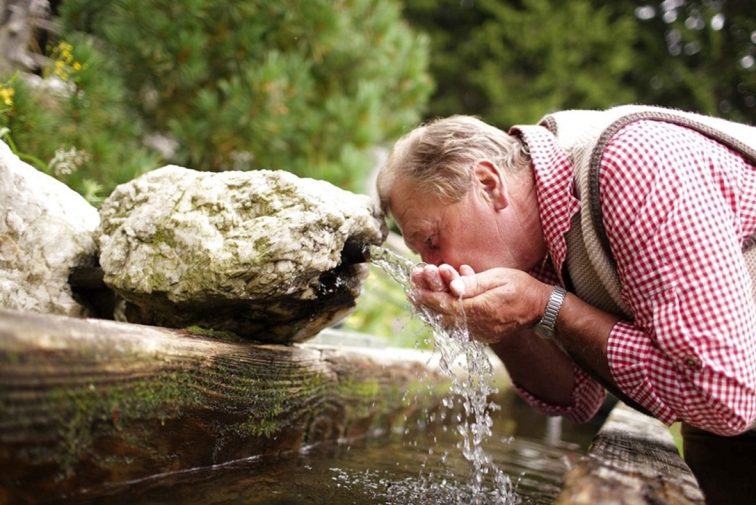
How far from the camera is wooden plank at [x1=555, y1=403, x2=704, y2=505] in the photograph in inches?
46.7

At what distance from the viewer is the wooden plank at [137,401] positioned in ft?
3.46

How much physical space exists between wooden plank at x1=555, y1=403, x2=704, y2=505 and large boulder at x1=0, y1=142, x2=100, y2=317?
151 centimetres

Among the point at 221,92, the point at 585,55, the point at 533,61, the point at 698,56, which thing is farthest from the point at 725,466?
the point at 698,56

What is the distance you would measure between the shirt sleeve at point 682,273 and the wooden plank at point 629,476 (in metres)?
0.14

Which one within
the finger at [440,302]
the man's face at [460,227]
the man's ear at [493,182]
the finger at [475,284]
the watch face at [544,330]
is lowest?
the watch face at [544,330]

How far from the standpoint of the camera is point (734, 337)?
1.38 m

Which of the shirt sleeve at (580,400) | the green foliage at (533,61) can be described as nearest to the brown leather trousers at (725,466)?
the shirt sleeve at (580,400)

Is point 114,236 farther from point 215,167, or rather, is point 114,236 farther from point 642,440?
point 215,167

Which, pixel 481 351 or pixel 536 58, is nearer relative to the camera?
pixel 481 351

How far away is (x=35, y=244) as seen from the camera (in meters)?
1.82

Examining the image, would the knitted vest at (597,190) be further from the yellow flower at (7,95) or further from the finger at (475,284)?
the yellow flower at (7,95)

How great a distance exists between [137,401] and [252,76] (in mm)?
2639

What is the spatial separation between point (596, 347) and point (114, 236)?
1432 millimetres

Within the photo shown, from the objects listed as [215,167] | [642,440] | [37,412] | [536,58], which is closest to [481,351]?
[642,440]
